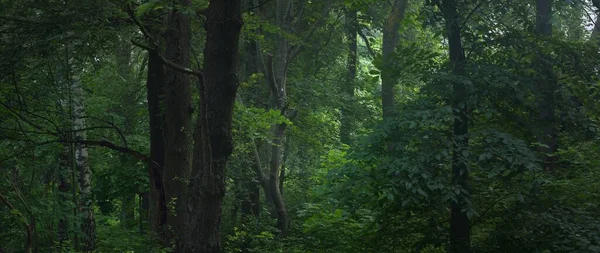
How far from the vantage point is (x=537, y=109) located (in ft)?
31.0

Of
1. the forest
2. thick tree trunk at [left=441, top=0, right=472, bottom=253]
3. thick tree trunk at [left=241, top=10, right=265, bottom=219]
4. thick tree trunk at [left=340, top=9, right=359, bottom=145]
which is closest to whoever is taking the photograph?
the forest

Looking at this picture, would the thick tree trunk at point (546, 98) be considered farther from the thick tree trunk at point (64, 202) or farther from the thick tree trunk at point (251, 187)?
the thick tree trunk at point (251, 187)

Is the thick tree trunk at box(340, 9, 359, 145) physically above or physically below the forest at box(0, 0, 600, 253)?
above

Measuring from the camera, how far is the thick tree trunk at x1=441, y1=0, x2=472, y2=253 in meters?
8.67

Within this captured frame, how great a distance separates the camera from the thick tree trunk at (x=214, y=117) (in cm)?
800

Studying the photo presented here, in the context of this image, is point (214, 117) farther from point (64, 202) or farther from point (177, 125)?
point (64, 202)

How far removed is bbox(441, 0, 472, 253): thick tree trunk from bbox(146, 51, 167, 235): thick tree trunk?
17.8 ft

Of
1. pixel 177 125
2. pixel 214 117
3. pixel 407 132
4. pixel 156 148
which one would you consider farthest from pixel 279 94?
pixel 214 117

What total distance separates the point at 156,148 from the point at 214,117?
511cm

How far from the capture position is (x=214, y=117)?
8.08 meters

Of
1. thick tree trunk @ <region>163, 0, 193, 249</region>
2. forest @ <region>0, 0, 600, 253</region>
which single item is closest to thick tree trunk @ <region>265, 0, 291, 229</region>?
forest @ <region>0, 0, 600, 253</region>

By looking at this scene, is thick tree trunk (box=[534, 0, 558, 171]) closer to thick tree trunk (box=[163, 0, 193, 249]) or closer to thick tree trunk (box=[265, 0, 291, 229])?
thick tree trunk (box=[163, 0, 193, 249])

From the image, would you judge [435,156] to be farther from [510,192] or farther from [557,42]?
[557,42]

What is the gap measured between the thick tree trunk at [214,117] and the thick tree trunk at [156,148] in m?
4.13
